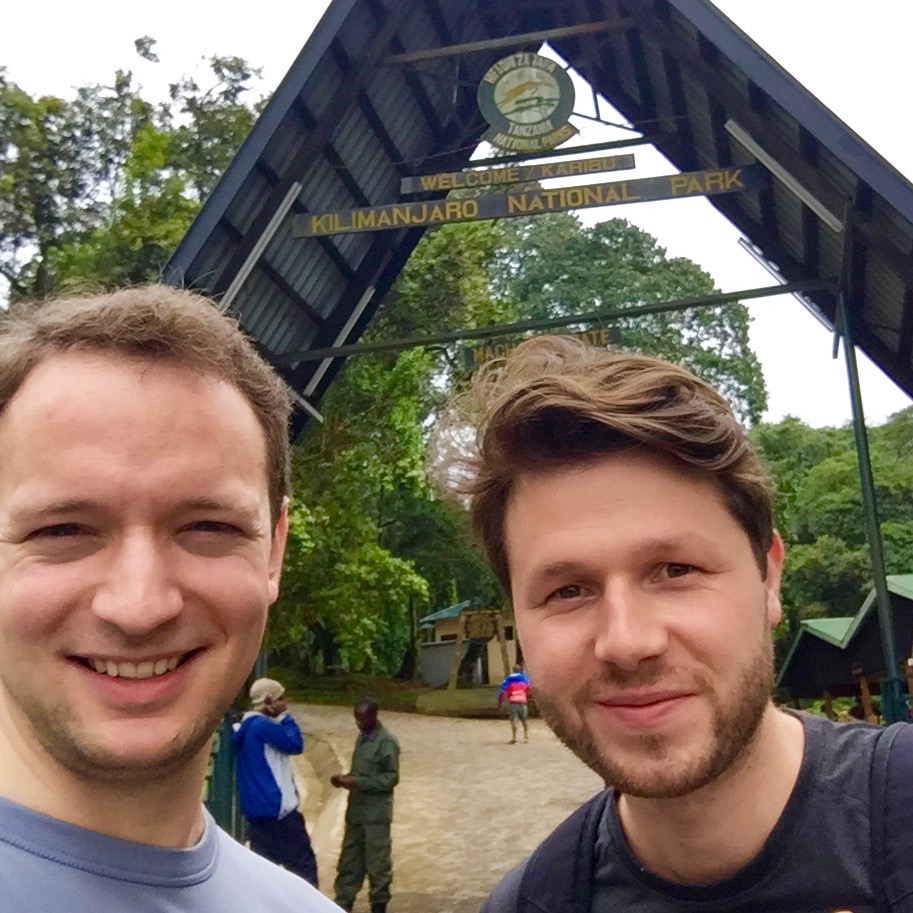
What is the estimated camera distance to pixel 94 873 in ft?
4.77

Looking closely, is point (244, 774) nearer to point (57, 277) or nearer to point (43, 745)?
point (43, 745)

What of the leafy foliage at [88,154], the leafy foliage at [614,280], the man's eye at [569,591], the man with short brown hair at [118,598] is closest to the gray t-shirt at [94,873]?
the man with short brown hair at [118,598]

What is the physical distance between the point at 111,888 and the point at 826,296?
6621mm

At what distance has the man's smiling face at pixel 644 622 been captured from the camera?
1.56 metres

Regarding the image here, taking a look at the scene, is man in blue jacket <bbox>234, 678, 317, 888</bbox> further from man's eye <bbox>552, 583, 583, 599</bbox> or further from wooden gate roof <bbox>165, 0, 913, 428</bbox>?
man's eye <bbox>552, 583, 583, 599</bbox>

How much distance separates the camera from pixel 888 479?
39.4 metres

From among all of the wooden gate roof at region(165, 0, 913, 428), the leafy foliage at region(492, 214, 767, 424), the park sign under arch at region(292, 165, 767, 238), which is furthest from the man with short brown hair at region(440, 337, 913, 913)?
the leafy foliage at region(492, 214, 767, 424)

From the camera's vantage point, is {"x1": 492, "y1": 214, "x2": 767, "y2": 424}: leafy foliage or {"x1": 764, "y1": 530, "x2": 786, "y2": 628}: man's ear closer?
{"x1": 764, "y1": 530, "x2": 786, "y2": 628}: man's ear

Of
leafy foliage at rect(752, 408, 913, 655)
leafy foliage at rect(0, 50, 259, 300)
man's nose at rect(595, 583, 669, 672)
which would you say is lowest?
man's nose at rect(595, 583, 669, 672)

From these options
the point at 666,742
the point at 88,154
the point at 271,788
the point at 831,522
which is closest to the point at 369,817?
the point at 271,788

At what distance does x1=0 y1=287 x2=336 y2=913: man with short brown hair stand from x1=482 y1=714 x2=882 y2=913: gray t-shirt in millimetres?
636

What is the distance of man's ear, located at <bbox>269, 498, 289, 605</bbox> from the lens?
176 centimetres

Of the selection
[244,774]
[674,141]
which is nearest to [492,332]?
[674,141]

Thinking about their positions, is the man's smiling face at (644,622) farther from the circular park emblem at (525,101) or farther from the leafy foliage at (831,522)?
the leafy foliage at (831,522)
